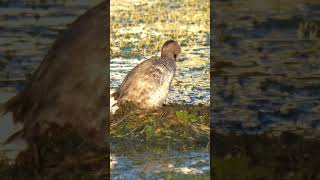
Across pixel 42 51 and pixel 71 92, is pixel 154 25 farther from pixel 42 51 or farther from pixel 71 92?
pixel 71 92

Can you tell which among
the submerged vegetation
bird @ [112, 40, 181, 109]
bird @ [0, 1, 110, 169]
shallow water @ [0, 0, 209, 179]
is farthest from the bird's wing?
bird @ [0, 1, 110, 169]

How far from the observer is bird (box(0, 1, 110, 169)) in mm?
6328

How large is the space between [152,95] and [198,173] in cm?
183

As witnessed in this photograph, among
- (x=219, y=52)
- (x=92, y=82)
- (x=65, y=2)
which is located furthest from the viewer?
(x=65, y=2)

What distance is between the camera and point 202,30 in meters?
12.5

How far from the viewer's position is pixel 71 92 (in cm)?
634

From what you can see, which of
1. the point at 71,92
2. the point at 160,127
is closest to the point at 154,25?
the point at 160,127

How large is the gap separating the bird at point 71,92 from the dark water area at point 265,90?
115 cm

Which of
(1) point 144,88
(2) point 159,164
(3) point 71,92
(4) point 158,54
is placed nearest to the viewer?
(3) point 71,92

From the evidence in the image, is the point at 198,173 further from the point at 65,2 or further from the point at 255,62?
the point at 65,2

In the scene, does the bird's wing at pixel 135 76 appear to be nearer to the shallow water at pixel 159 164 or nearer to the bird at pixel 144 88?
the bird at pixel 144 88

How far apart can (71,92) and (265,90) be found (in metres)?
3.00

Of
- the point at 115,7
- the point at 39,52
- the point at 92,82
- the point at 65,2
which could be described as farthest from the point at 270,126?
the point at 115,7

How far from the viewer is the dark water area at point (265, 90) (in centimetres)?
692
